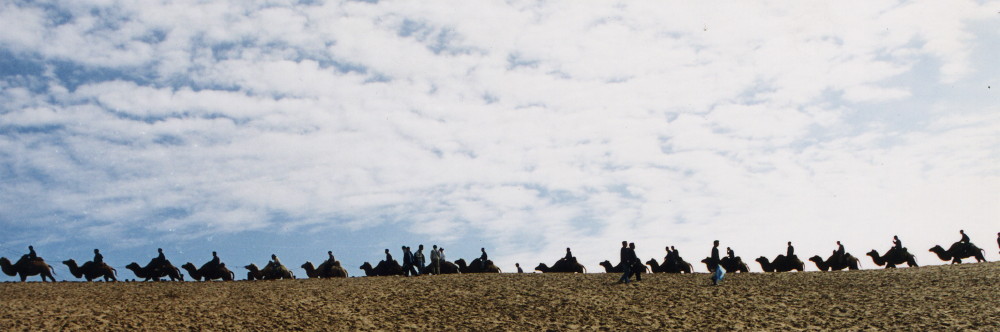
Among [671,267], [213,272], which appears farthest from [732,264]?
[213,272]

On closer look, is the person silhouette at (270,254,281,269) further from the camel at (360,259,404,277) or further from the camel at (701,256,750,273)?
the camel at (701,256,750,273)

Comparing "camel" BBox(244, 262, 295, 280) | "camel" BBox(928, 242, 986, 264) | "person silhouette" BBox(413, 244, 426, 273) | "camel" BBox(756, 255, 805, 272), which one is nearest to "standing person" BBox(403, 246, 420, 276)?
"person silhouette" BBox(413, 244, 426, 273)

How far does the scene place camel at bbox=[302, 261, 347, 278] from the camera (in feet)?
102

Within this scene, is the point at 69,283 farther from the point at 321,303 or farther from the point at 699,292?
the point at 699,292

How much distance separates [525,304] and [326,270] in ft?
43.2

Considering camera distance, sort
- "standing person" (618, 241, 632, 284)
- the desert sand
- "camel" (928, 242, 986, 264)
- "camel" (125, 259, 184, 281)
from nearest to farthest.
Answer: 1. the desert sand
2. "standing person" (618, 241, 632, 284)
3. "camel" (125, 259, 184, 281)
4. "camel" (928, 242, 986, 264)

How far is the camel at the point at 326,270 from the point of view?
31.2 metres

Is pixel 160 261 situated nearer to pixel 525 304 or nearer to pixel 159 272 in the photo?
pixel 159 272

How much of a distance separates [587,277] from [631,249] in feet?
9.54

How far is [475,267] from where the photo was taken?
35031mm

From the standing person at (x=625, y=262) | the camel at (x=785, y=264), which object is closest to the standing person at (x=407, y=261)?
the standing person at (x=625, y=262)

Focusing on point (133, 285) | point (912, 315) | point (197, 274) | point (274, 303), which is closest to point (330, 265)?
point (197, 274)

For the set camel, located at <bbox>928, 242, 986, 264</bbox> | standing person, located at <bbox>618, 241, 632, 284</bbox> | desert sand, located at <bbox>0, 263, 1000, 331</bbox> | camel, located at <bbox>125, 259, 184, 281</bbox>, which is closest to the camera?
desert sand, located at <bbox>0, 263, 1000, 331</bbox>

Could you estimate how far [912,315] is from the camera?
19.6 m
